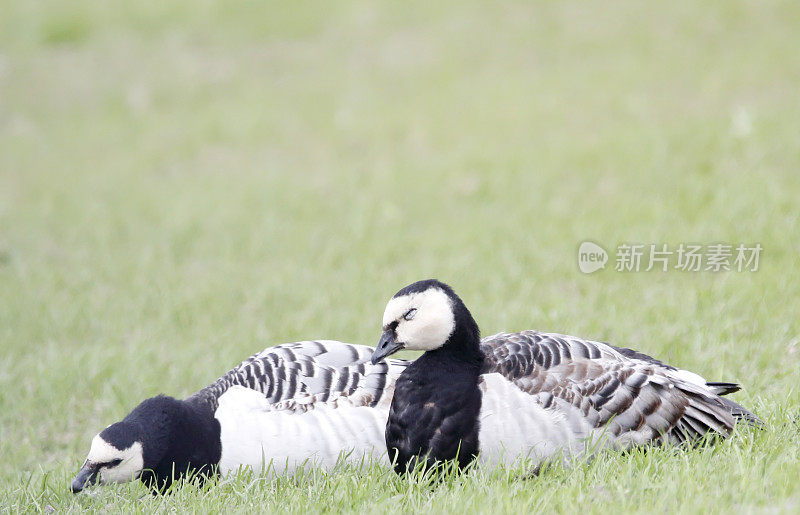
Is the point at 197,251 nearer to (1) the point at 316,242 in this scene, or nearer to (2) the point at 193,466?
(1) the point at 316,242

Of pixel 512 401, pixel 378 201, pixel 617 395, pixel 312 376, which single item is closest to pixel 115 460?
pixel 312 376

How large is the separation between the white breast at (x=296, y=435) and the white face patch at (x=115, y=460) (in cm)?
47

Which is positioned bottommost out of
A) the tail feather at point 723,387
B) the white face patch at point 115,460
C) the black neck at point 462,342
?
the white face patch at point 115,460

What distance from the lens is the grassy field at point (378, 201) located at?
16.7ft

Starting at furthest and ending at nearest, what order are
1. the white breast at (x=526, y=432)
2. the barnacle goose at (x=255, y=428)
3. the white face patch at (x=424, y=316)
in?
the barnacle goose at (x=255, y=428) < the white face patch at (x=424, y=316) < the white breast at (x=526, y=432)

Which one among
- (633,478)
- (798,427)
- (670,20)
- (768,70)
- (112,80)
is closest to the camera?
(633,478)

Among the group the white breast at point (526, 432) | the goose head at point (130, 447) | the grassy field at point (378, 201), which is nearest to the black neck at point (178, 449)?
A: the goose head at point (130, 447)

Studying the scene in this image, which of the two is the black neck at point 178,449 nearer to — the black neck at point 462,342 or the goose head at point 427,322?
the goose head at point 427,322

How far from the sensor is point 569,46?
1415 centimetres

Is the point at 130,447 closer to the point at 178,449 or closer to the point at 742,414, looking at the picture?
the point at 178,449

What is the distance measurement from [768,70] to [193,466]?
9.77 m

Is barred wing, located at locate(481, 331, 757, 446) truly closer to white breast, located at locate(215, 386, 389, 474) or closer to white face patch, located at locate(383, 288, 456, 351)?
white face patch, located at locate(383, 288, 456, 351)

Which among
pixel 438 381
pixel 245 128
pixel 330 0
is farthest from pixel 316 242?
pixel 330 0

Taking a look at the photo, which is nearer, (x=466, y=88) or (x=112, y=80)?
(x=466, y=88)
